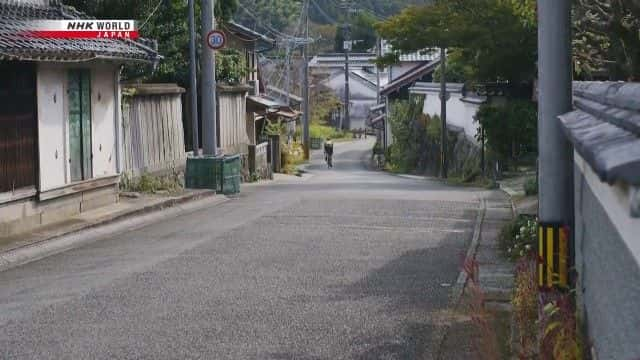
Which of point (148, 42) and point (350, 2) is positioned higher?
point (350, 2)

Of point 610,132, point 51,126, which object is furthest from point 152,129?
point 610,132

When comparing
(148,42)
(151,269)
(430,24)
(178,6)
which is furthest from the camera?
(430,24)

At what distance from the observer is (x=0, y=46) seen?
1544 cm

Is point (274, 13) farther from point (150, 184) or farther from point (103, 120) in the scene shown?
point (103, 120)

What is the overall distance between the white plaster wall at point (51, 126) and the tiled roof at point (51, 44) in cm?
76

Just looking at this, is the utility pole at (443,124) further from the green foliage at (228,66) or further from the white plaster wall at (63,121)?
the white plaster wall at (63,121)

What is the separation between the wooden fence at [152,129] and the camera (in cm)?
2519

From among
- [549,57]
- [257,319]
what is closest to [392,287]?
[257,319]

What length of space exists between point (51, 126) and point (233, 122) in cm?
1983

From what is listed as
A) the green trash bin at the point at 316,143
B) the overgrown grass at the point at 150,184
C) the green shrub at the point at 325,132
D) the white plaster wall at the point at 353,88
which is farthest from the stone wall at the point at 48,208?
the white plaster wall at the point at 353,88

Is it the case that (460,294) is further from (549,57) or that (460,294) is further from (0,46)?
(0,46)

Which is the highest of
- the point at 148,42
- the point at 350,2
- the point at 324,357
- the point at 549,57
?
the point at 350,2

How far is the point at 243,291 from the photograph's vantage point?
12.1 metres

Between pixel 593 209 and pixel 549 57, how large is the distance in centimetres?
200
